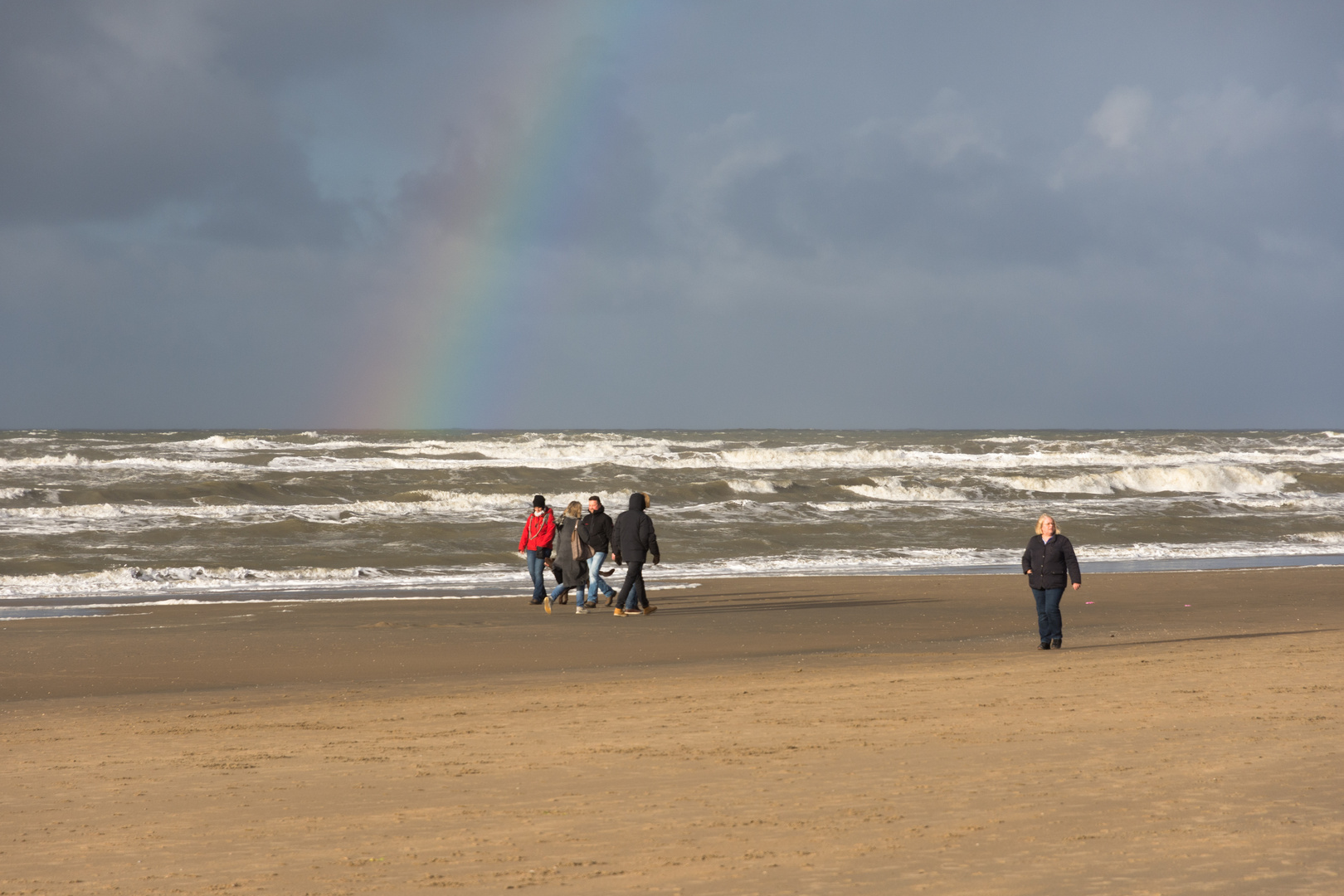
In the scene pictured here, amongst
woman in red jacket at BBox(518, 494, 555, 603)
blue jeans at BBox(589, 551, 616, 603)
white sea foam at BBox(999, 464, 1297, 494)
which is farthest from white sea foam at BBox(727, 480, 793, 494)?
blue jeans at BBox(589, 551, 616, 603)

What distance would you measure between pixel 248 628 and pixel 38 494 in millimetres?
23833

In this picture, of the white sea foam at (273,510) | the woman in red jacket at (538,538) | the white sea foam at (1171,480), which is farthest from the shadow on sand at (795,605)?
the white sea foam at (1171,480)

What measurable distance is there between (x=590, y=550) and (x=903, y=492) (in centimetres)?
2687

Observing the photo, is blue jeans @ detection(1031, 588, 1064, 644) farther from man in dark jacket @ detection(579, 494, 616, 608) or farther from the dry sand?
man in dark jacket @ detection(579, 494, 616, 608)

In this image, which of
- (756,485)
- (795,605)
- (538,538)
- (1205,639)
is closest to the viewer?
(1205,639)

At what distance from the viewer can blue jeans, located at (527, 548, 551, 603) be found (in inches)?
623

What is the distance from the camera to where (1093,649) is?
11.5 m

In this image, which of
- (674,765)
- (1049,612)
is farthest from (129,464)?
(674,765)

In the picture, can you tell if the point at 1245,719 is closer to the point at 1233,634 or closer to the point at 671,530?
the point at 1233,634

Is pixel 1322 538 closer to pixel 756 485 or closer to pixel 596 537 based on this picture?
pixel 756 485

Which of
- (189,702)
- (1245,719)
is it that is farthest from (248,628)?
(1245,719)

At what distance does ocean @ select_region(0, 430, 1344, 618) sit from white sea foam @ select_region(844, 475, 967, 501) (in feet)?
0.42

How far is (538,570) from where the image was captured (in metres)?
16.2

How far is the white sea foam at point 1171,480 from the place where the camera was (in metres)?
46.8
